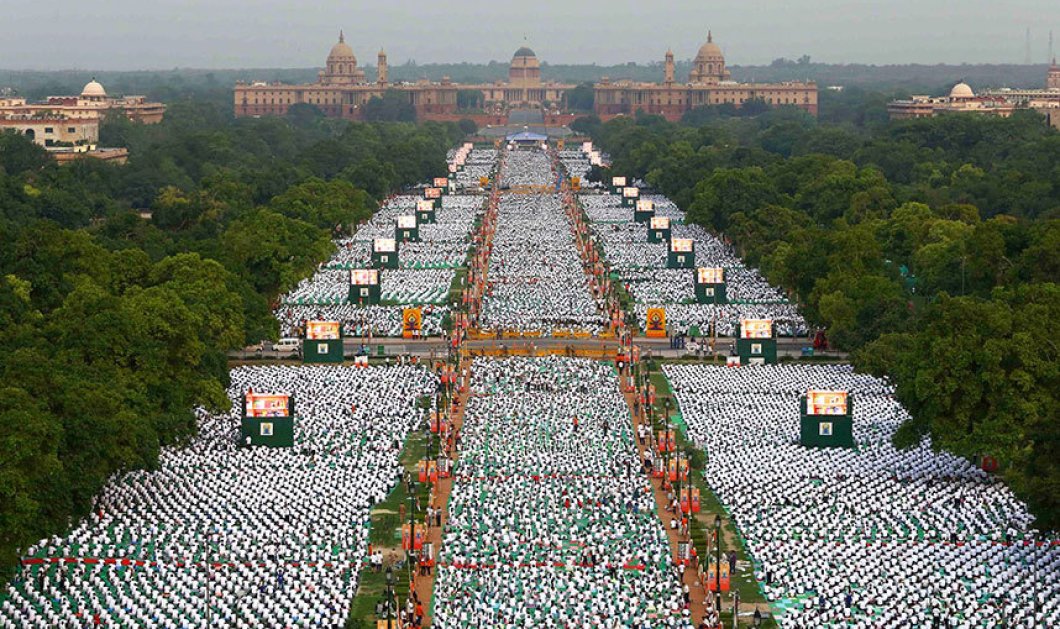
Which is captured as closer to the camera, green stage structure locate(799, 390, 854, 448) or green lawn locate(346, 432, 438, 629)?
green lawn locate(346, 432, 438, 629)

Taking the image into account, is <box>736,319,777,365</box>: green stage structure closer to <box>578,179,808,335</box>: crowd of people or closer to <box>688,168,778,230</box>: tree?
<box>578,179,808,335</box>: crowd of people

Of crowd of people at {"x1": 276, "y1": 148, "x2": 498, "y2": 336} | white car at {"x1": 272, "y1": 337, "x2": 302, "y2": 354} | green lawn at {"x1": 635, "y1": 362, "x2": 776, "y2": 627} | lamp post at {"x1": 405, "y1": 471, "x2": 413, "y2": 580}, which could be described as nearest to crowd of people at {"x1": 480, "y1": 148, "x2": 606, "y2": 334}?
crowd of people at {"x1": 276, "y1": 148, "x2": 498, "y2": 336}

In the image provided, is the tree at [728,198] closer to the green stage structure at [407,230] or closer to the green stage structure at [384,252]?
the green stage structure at [407,230]

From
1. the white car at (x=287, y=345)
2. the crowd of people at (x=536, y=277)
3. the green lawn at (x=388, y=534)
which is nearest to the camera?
the green lawn at (x=388, y=534)

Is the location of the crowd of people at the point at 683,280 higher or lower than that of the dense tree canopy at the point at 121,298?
lower

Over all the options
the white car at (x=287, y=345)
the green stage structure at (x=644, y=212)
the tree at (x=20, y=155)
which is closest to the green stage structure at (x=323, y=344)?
the white car at (x=287, y=345)

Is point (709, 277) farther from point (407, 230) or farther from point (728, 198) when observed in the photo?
point (407, 230)

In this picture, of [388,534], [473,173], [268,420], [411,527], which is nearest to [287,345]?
[268,420]
